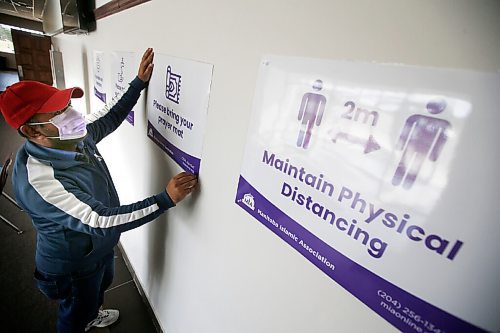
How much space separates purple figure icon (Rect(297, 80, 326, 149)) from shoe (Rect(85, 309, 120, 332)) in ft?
5.52

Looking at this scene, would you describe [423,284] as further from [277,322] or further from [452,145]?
[277,322]

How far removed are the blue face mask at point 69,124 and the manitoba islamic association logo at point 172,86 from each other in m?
0.38

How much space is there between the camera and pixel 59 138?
94cm

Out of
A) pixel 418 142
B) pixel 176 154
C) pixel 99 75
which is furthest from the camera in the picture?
pixel 99 75

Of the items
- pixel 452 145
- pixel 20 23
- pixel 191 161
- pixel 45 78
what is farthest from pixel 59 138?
pixel 20 23

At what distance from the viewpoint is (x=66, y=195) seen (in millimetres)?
826

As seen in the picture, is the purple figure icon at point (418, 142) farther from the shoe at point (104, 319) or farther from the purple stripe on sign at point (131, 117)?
the shoe at point (104, 319)

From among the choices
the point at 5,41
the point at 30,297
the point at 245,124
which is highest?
the point at 245,124

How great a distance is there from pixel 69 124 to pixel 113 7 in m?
1.01

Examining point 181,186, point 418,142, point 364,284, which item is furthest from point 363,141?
point 181,186

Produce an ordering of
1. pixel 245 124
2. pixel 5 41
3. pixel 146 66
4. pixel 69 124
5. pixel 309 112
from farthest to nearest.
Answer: pixel 5 41 → pixel 146 66 → pixel 69 124 → pixel 245 124 → pixel 309 112

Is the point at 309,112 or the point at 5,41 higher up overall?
the point at 309,112

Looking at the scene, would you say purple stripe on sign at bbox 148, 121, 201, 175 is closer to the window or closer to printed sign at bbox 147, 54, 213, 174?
printed sign at bbox 147, 54, 213, 174

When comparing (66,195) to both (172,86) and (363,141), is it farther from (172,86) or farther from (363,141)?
(363,141)
